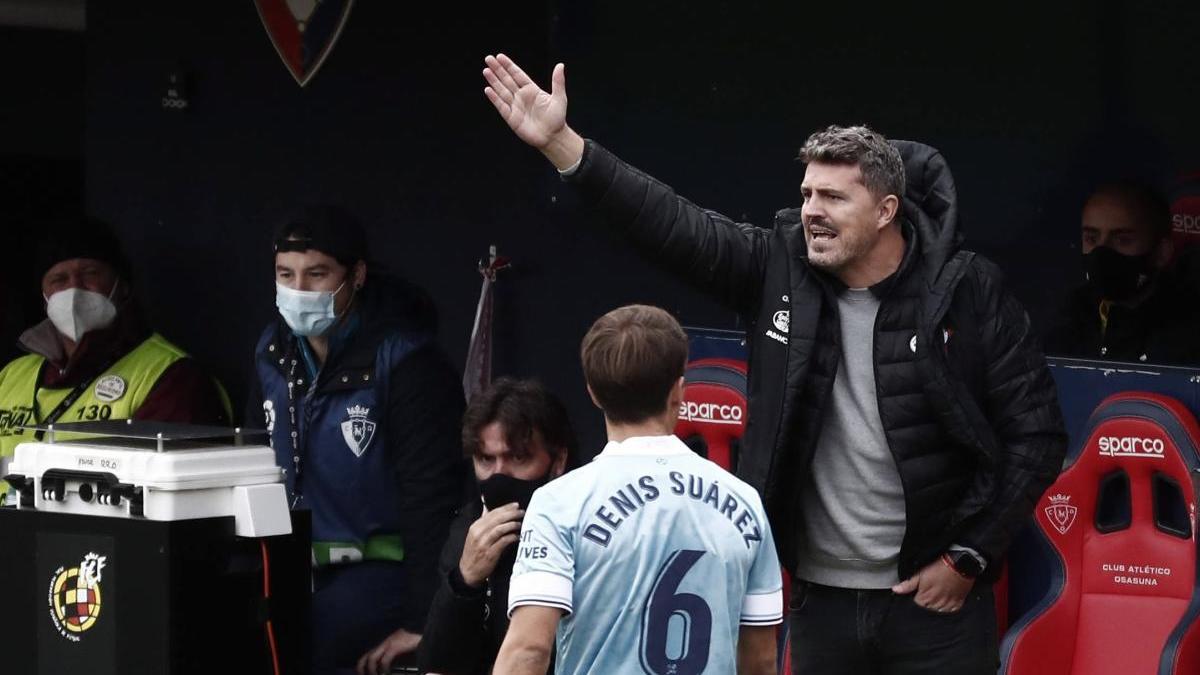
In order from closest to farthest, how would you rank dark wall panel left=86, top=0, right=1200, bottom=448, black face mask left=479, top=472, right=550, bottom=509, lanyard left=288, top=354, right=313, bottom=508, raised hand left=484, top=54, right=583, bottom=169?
raised hand left=484, top=54, right=583, bottom=169 → black face mask left=479, top=472, right=550, bottom=509 → dark wall panel left=86, top=0, right=1200, bottom=448 → lanyard left=288, top=354, right=313, bottom=508

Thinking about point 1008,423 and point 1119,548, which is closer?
point 1008,423

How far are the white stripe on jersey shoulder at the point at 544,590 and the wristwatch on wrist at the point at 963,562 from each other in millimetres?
950

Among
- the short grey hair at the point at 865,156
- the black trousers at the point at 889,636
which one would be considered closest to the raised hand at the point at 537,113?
the short grey hair at the point at 865,156

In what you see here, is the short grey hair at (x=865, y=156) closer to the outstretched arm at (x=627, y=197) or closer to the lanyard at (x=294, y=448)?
the outstretched arm at (x=627, y=197)

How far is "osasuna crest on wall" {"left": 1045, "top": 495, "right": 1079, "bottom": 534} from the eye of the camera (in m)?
4.36

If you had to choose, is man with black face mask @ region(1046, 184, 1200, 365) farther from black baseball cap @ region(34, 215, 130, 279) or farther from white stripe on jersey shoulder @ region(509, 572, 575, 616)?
black baseball cap @ region(34, 215, 130, 279)

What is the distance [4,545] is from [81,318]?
1.81m

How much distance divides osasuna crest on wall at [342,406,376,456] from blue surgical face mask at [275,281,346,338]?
0.22m

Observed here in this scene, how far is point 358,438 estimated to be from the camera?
16.2 feet

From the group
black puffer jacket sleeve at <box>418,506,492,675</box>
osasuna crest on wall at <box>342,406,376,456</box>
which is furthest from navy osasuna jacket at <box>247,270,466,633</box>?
black puffer jacket sleeve at <box>418,506,492,675</box>

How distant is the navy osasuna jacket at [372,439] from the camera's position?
4.90m

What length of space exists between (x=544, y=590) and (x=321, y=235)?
2.28m

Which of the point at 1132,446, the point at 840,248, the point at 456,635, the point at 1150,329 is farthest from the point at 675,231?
the point at 1150,329

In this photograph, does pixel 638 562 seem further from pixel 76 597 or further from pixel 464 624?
pixel 76 597
